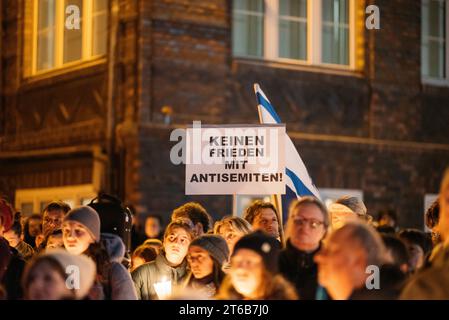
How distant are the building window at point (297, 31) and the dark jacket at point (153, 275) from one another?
741cm

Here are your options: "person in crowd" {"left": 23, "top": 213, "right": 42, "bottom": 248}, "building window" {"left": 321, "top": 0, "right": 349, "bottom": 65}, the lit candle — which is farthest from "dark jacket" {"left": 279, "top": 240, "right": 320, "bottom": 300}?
"building window" {"left": 321, "top": 0, "right": 349, "bottom": 65}

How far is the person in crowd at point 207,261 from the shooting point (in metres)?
7.64

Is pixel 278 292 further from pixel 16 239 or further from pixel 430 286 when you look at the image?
pixel 16 239

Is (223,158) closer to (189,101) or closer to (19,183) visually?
(189,101)

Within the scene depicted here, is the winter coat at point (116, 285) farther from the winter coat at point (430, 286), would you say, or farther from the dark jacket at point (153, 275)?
the winter coat at point (430, 286)

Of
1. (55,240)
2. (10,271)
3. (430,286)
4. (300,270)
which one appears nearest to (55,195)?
(55,240)

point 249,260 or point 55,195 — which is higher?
point 55,195

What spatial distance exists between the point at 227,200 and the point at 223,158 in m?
5.74

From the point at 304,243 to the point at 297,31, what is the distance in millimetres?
9860

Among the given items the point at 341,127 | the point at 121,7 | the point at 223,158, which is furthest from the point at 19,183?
the point at 223,158

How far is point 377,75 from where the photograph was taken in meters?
16.7

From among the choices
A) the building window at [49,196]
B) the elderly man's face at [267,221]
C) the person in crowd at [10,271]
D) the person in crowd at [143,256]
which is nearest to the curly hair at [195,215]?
the person in crowd at [143,256]

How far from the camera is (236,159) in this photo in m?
9.51
